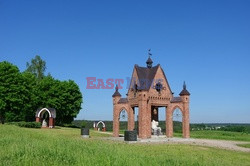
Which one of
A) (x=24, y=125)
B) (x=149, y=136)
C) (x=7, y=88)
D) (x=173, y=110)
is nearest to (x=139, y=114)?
(x=149, y=136)

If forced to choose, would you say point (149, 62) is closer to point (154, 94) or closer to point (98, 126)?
point (154, 94)

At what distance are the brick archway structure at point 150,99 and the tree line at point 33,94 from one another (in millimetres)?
19687

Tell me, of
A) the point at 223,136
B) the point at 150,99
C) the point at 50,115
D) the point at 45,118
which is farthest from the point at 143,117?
the point at 45,118

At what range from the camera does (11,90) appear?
4353 centimetres

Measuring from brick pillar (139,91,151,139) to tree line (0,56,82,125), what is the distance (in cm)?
2326

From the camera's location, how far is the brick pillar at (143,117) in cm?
2888

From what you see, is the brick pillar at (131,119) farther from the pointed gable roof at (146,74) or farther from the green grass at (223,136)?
the green grass at (223,136)

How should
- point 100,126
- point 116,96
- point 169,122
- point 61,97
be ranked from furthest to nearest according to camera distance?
point 100,126 < point 61,97 < point 116,96 < point 169,122

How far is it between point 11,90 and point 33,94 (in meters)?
6.50

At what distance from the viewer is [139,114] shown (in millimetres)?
29453

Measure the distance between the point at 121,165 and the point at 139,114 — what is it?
2075 cm

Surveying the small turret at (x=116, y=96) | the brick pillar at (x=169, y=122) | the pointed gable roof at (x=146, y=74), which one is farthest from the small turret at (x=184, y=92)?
the small turret at (x=116, y=96)

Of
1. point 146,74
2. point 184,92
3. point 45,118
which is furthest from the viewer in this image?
point 45,118

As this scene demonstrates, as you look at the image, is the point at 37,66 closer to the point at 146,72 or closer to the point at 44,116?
the point at 44,116
